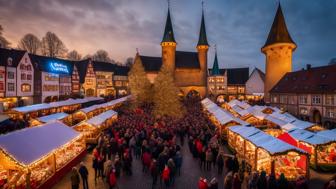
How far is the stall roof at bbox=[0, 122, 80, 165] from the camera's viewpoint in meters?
9.08

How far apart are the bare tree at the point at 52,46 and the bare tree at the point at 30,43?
77.0 inches

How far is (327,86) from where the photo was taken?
97.0 feet

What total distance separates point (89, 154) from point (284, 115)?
18253 millimetres

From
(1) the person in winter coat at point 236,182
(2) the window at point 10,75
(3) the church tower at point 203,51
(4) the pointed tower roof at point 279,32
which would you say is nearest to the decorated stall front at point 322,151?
(1) the person in winter coat at point 236,182

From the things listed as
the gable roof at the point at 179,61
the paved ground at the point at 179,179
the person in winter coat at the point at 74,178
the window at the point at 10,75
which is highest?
the gable roof at the point at 179,61

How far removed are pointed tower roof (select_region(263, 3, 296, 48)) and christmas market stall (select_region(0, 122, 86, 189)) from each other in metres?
39.6

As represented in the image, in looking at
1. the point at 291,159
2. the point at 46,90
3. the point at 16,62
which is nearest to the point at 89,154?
the point at 291,159

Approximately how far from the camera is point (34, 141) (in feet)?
35.4

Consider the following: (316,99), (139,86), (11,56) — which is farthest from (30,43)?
Answer: (316,99)

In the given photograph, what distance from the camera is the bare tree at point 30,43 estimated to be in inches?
1981

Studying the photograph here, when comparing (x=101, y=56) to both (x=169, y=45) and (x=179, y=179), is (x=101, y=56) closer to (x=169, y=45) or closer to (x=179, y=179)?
(x=169, y=45)

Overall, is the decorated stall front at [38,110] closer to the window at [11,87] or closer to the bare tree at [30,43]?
Answer: the window at [11,87]

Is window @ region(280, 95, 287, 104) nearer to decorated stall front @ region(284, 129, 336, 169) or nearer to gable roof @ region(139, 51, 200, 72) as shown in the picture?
gable roof @ region(139, 51, 200, 72)

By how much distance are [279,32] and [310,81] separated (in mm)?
12737
